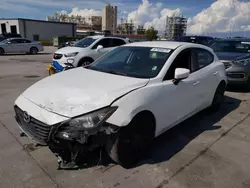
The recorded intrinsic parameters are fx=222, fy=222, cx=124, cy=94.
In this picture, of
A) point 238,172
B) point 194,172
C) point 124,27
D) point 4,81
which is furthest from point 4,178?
point 124,27

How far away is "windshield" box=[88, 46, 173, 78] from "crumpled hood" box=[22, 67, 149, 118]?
0.89 ft

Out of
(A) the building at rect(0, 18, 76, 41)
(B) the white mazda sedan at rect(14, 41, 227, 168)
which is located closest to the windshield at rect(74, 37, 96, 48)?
(B) the white mazda sedan at rect(14, 41, 227, 168)

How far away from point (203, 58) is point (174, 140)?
182 cm

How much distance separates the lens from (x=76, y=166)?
9.22ft

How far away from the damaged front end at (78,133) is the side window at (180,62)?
1.24m

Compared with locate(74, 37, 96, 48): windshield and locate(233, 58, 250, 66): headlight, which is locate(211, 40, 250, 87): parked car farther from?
locate(74, 37, 96, 48): windshield

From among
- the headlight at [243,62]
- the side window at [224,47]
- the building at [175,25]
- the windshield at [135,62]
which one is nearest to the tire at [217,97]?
the windshield at [135,62]

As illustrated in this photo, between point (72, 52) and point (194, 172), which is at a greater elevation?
point (72, 52)

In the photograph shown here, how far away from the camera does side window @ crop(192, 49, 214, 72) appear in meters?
4.19

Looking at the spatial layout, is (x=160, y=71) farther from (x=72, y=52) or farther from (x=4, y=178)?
(x=72, y=52)

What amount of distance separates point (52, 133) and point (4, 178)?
90cm

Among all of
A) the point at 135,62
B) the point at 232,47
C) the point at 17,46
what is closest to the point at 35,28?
the point at 17,46

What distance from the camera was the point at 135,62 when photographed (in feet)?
12.0

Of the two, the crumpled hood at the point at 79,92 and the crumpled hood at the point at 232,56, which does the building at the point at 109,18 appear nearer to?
the crumpled hood at the point at 232,56
